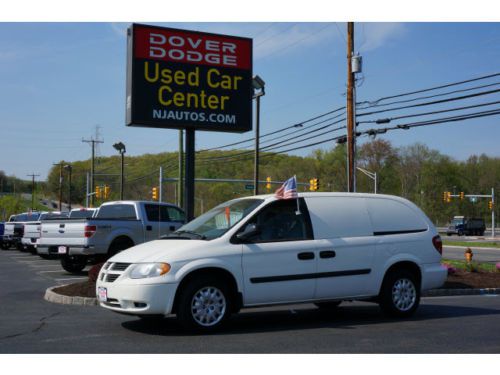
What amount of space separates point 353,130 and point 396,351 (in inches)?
622

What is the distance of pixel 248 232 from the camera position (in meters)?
8.63

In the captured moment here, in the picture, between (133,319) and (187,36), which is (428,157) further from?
(133,319)

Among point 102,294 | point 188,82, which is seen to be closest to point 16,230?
point 188,82

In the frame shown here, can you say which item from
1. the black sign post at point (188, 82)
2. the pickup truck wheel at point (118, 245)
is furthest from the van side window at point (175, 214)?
the black sign post at point (188, 82)

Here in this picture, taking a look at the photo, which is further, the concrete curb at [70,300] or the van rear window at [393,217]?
the concrete curb at [70,300]

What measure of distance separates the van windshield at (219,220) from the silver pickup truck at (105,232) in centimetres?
723

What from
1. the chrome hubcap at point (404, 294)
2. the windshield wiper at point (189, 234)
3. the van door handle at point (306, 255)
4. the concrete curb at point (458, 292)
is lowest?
the concrete curb at point (458, 292)

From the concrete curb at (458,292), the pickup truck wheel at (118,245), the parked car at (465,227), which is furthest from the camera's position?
the parked car at (465,227)

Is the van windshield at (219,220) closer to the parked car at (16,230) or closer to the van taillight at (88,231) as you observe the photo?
the van taillight at (88,231)

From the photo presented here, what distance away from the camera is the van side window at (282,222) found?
8.87m

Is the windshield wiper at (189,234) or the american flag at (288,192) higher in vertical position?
the american flag at (288,192)

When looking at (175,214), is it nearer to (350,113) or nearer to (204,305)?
(350,113)

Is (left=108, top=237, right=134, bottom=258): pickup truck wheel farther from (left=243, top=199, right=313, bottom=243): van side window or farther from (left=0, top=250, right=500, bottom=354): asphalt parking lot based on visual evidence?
(left=243, top=199, right=313, bottom=243): van side window

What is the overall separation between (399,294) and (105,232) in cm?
948
